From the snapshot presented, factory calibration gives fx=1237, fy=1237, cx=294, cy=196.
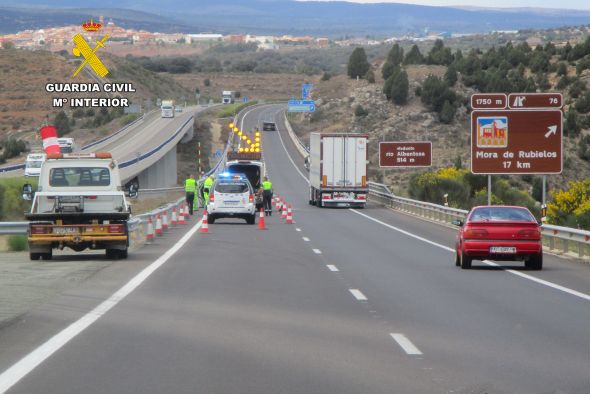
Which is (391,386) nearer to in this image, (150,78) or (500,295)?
(500,295)

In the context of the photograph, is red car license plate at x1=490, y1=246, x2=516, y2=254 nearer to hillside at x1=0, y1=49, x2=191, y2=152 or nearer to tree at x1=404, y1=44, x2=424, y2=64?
hillside at x1=0, y1=49, x2=191, y2=152

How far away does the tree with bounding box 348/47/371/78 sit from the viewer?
15888cm

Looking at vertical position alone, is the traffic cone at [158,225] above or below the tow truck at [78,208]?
below

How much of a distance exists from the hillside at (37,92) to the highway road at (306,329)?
10323cm

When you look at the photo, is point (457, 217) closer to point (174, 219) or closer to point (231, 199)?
point (231, 199)

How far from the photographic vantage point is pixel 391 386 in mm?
10711

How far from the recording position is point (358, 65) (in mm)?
159500

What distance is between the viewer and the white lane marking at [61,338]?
11.1 metres

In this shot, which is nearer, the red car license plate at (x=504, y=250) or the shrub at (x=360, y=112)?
the red car license plate at (x=504, y=250)

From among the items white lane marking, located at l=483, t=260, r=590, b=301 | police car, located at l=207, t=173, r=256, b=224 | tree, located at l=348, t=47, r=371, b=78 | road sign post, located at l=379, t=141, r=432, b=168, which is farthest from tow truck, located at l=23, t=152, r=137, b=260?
tree, located at l=348, t=47, r=371, b=78

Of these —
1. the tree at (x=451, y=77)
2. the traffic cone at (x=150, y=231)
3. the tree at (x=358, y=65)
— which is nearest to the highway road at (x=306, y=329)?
the traffic cone at (x=150, y=231)

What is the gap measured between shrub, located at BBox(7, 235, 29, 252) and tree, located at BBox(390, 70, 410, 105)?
355ft

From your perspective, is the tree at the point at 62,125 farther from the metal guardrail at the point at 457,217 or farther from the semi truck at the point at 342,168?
the semi truck at the point at 342,168

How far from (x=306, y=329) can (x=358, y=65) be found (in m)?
146
